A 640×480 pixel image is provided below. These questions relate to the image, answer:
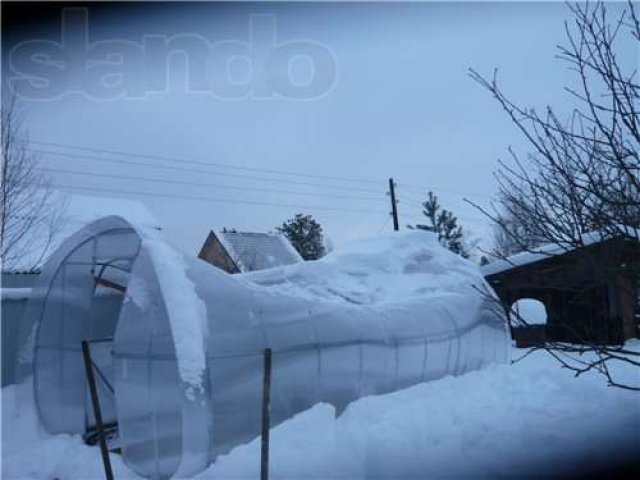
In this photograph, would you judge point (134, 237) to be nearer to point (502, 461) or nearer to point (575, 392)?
point (502, 461)

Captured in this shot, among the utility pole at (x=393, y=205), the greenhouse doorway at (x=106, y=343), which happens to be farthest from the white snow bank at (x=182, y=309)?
the utility pole at (x=393, y=205)

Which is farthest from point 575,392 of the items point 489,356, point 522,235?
point 522,235

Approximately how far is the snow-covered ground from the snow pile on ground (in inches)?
72.7

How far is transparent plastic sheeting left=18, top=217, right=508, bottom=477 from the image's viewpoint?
5902mm

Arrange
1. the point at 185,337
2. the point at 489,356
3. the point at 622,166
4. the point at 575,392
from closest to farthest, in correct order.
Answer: the point at 622,166 < the point at 185,337 < the point at 575,392 < the point at 489,356

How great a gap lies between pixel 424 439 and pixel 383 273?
4.62 m

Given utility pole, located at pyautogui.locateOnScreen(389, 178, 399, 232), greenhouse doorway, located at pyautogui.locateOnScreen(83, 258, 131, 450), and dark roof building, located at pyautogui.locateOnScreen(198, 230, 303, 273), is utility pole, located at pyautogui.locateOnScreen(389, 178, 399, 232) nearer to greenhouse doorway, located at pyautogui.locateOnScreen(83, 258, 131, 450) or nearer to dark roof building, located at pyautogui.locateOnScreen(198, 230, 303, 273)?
dark roof building, located at pyautogui.locateOnScreen(198, 230, 303, 273)

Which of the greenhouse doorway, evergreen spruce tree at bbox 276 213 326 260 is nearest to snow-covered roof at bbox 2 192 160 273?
the greenhouse doorway

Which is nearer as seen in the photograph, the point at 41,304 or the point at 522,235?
the point at 522,235

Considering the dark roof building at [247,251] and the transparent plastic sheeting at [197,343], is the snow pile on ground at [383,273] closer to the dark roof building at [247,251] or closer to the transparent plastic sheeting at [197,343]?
the transparent plastic sheeting at [197,343]

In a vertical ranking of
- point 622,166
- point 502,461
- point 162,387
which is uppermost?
point 622,166

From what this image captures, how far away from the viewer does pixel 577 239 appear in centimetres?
388

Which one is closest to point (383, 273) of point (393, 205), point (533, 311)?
point (533, 311)

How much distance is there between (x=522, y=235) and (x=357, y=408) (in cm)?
405
